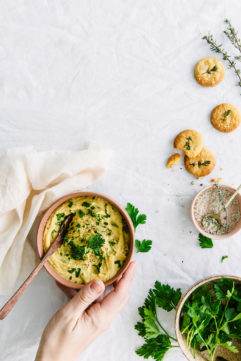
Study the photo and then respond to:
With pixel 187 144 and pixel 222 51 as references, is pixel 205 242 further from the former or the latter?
pixel 222 51

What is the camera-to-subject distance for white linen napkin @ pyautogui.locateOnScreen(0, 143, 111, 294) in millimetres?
1340

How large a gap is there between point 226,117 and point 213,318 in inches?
30.5

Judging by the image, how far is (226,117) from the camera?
144cm

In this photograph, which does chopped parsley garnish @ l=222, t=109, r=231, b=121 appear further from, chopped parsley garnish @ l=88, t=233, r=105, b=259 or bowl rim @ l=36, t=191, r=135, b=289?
chopped parsley garnish @ l=88, t=233, r=105, b=259

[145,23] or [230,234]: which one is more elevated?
[145,23]

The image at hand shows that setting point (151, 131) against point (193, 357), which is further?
point (151, 131)

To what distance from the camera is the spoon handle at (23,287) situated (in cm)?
121

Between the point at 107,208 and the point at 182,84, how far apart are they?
0.58 metres

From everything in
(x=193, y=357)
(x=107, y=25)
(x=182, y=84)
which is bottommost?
(x=193, y=357)

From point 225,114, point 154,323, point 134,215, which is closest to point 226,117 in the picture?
point 225,114

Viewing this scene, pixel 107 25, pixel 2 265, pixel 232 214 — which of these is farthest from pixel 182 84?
pixel 2 265

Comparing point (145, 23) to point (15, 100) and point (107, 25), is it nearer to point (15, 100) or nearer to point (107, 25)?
point (107, 25)

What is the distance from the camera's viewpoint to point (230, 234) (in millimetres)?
1396

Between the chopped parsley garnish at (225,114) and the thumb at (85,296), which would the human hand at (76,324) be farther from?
the chopped parsley garnish at (225,114)
